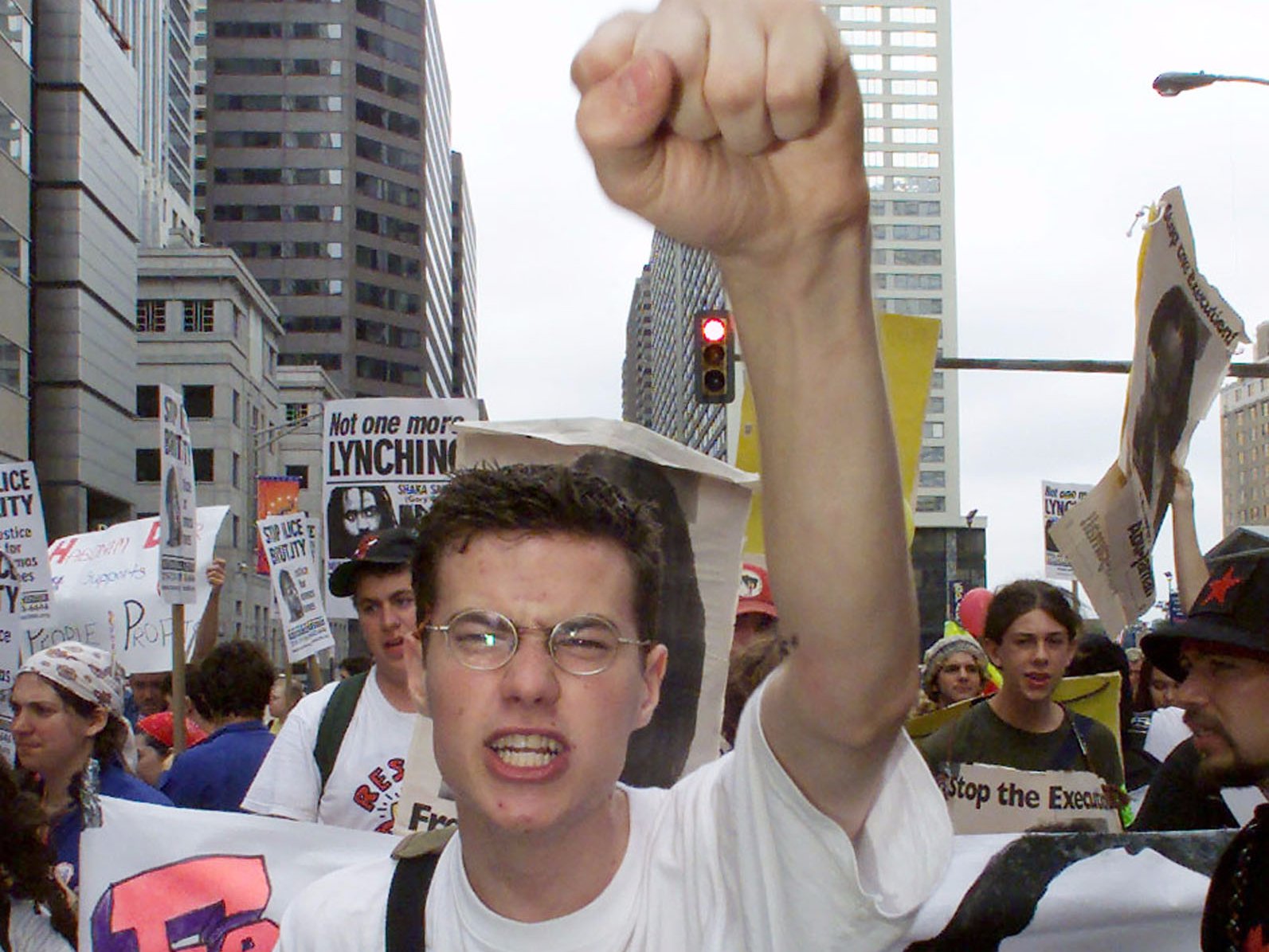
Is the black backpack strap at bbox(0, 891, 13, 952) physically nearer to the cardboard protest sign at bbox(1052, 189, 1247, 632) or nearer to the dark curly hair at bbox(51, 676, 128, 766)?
the dark curly hair at bbox(51, 676, 128, 766)

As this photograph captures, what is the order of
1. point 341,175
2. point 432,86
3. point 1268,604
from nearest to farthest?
point 1268,604 < point 341,175 < point 432,86

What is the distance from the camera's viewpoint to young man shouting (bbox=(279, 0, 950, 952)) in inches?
48.0

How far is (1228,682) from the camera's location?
3018 mm

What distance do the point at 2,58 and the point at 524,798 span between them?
39.0 m

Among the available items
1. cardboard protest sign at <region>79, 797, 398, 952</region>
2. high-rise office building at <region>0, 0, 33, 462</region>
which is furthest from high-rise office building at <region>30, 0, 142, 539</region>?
cardboard protest sign at <region>79, 797, 398, 952</region>

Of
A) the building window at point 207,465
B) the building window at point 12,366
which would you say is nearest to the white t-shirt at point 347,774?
the building window at point 12,366

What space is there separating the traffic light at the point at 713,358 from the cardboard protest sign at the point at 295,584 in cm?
339

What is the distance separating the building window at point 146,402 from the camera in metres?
65.9

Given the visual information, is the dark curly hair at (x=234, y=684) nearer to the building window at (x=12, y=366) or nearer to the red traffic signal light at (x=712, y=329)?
the red traffic signal light at (x=712, y=329)

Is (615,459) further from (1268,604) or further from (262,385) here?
(262,385)

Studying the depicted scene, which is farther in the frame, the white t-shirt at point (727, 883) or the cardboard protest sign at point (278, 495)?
the cardboard protest sign at point (278, 495)

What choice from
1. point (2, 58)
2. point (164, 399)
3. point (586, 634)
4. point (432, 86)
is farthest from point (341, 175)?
point (586, 634)

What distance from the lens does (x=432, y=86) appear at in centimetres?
12706

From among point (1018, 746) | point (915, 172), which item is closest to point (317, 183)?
point (915, 172)
